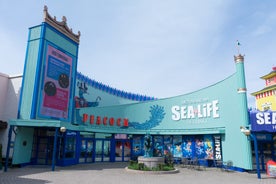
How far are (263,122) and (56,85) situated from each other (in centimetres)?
1745

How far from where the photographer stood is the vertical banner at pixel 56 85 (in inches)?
773

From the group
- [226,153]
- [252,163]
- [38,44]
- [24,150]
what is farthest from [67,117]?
[252,163]

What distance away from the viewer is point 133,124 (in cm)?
2645

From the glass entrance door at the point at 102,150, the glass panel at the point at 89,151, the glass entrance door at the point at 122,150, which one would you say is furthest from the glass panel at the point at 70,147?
the glass entrance door at the point at 122,150

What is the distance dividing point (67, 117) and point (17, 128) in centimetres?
495

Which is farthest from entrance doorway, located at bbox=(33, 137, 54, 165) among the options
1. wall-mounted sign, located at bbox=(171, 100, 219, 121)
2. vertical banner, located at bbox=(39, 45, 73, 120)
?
wall-mounted sign, located at bbox=(171, 100, 219, 121)

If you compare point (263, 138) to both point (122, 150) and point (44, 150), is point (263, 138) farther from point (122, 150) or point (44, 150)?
point (44, 150)

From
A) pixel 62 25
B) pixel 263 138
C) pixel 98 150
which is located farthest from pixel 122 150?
pixel 62 25

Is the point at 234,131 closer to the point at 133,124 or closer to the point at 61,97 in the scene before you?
the point at 133,124

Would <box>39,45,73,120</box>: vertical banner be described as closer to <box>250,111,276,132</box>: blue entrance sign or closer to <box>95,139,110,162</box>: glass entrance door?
<box>95,139,110,162</box>: glass entrance door

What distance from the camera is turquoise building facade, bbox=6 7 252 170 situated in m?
18.2

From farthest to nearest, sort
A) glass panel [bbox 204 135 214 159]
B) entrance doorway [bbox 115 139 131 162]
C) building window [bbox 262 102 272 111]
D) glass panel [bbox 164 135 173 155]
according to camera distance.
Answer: building window [bbox 262 102 272 111] → entrance doorway [bbox 115 139 131 162] → glass panel [bbox 164 135 173 155] → glass panel [bbox 204 135 214 159]

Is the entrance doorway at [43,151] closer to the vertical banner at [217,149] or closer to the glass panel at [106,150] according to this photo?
the glass panel at [106,150]

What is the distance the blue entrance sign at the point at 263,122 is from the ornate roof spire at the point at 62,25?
18.2 meters
